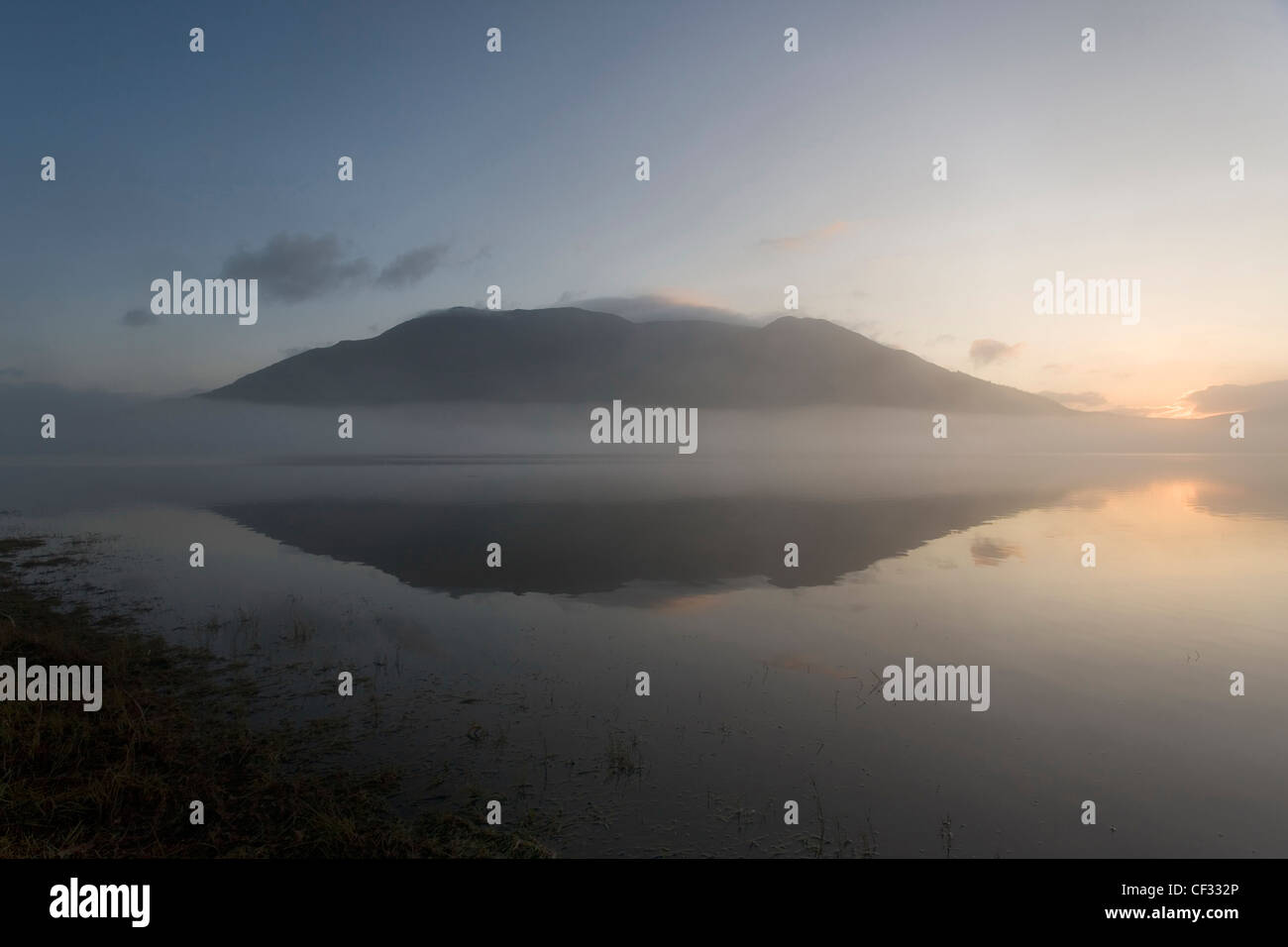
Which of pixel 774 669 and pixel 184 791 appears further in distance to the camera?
pixel 774 669

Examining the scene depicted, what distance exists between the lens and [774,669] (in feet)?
49.4

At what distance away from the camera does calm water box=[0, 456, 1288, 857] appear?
9.11 metres

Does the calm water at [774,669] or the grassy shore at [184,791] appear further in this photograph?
the calm water at [774,669]

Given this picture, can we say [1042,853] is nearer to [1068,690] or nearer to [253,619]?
[1068,690]

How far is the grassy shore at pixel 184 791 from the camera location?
748 centimetres

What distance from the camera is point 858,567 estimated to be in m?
27.6

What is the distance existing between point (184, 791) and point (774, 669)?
37.2ft

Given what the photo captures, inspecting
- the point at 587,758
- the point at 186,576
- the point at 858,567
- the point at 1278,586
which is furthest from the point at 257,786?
the point at 1278,586

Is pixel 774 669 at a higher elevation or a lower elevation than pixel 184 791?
higher

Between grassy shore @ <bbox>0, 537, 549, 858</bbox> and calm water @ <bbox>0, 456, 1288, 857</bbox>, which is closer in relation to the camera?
grassy shore @ <bbox>0, 537, 549, 858</bbox>

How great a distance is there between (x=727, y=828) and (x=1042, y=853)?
4122 mm

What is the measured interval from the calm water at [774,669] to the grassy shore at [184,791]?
2.60 ft

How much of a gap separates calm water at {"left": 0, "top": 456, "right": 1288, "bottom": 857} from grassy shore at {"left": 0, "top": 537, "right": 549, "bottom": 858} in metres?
0.79

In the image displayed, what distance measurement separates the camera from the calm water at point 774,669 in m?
9.11
